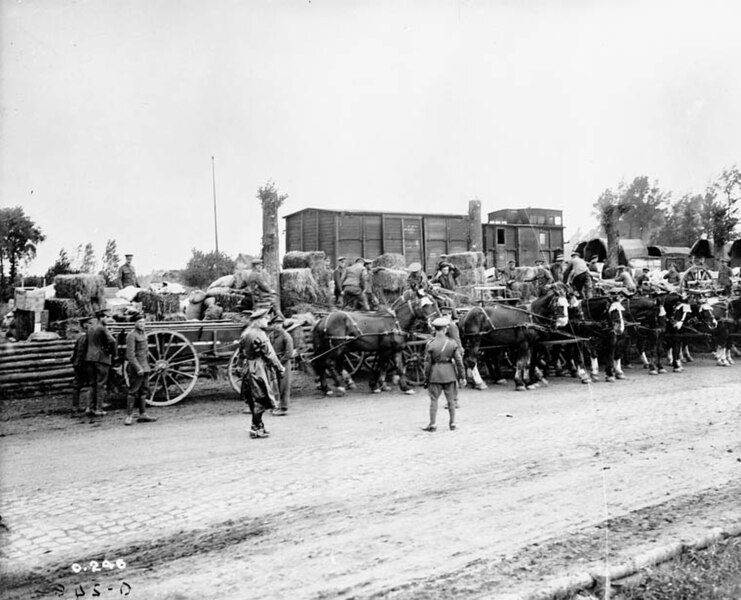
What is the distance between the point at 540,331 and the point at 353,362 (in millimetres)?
4655

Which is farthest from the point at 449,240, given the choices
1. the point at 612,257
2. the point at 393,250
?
the point at 612,257

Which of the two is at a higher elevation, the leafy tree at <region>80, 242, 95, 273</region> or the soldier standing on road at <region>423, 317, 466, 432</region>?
the leafy tree at <region>80, 242, 95, 273</region>

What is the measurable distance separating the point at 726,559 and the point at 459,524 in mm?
2127

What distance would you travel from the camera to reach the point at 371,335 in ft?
44.7

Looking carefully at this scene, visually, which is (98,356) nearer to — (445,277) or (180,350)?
(180,350)

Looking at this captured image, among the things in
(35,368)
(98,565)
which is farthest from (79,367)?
(98,565)

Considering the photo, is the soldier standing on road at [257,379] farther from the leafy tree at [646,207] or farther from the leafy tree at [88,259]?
the leafy tree at [646,207]

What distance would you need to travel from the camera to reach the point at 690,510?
19.5 ft

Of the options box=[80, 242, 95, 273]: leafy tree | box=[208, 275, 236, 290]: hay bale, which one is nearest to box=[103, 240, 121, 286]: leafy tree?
box=[80, 242, 95, 273]: leafy tree

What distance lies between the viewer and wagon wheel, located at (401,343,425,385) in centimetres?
1467

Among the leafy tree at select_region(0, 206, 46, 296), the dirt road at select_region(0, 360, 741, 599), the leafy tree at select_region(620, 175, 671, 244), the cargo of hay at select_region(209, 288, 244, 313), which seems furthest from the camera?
the leafy tree at select_region(620, 175, 671, 244)

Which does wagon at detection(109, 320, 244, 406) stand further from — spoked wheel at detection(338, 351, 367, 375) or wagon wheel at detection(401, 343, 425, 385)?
wagon wheel at detection(401, 343, 425, 385)

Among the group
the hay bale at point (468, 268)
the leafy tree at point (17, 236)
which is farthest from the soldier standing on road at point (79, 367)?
the hay bale at point (468, 268)

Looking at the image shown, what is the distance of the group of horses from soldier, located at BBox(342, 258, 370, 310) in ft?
4.11
